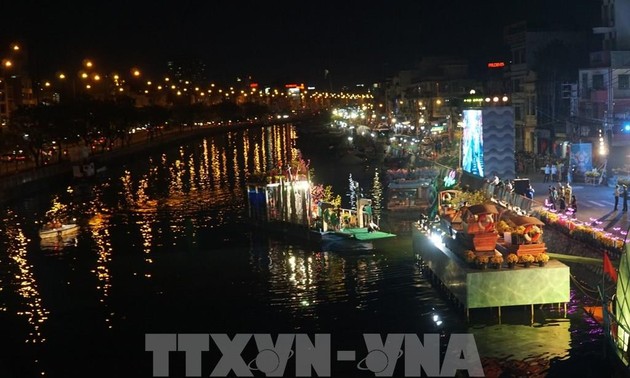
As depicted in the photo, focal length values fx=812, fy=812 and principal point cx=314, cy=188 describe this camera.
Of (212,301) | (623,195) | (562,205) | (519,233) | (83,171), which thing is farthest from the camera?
(83,171)

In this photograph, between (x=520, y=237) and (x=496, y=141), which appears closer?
(x=520, y=237)

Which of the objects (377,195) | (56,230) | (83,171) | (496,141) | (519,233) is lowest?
(377,195)

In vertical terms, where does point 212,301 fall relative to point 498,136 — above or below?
below

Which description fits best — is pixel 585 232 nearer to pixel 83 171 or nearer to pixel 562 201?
pixel 562 201

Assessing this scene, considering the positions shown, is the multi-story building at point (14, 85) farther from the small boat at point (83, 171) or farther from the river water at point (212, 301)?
the river water at point (212, 301)

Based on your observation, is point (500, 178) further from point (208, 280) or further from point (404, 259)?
point (208, 280)

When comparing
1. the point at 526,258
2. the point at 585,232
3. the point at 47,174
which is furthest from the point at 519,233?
the point at 47,174

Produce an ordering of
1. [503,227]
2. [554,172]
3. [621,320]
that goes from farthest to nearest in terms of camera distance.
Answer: [554,172]
[503,227]
[621,320]
